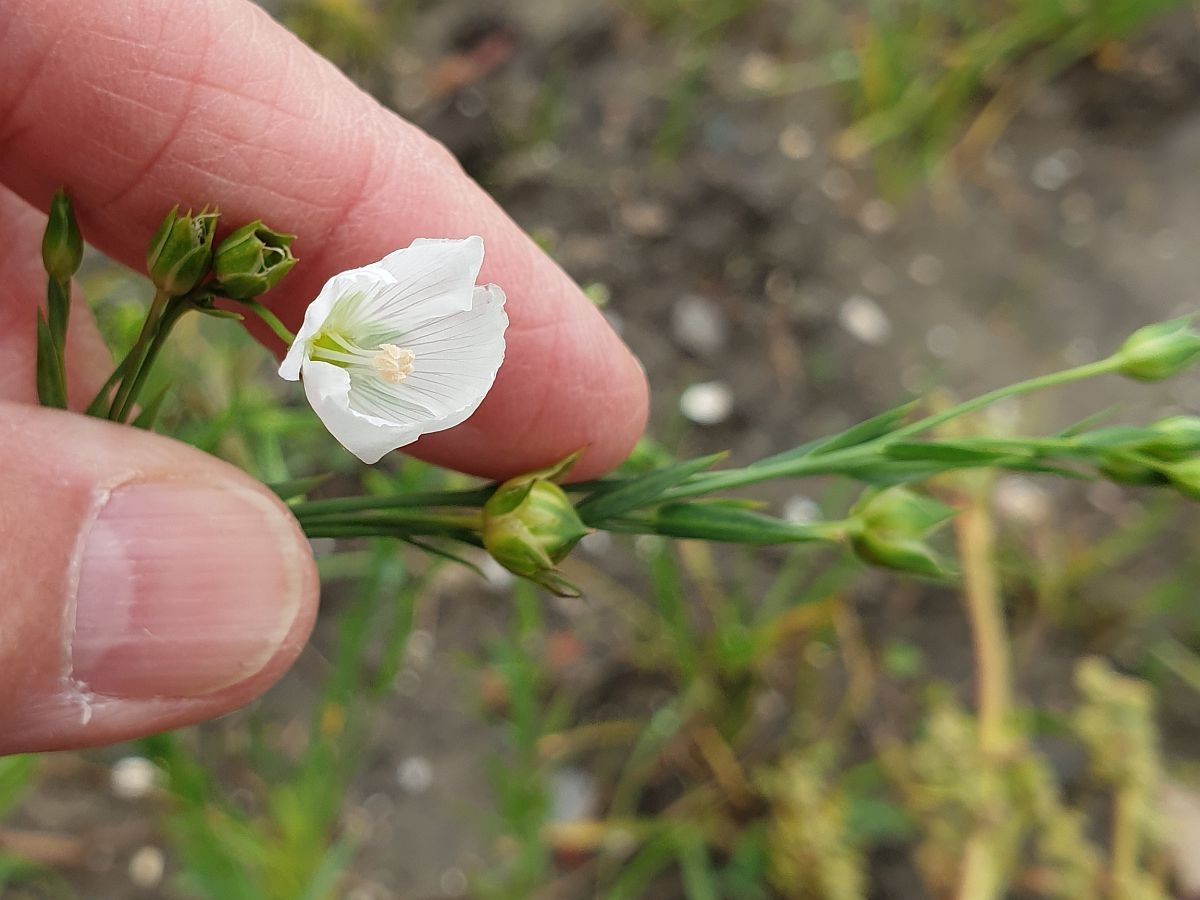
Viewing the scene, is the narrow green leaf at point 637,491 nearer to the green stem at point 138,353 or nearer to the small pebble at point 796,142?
the green stem at point 138,353

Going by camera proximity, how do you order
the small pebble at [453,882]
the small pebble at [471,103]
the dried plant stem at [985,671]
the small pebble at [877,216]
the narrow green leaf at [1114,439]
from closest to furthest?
the narrow green leaf at [1114,439] → the dried plant stem at [985,671] → the small pebble at [453,882] → the small pebble at [471,103] → the small pebble at [877,216]

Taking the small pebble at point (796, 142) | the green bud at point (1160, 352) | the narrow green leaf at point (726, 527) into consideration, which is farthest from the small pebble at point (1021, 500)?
the narrow green leaf at point (726, 527)

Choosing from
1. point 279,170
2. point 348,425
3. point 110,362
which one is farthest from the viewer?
point 110,362

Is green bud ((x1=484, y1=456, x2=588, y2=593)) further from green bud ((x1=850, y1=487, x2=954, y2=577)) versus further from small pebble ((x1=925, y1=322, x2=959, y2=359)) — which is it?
small pebble ((x1=925, y1=322, x2=959, y2=359))

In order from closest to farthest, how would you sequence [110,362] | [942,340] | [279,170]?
1. [279,170]
2. [110,362]
3. [942,340]

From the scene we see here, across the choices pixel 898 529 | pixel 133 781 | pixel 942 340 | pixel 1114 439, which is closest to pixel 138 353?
pixel 898 529

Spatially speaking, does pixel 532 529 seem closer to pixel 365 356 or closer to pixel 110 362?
pixel 365 356

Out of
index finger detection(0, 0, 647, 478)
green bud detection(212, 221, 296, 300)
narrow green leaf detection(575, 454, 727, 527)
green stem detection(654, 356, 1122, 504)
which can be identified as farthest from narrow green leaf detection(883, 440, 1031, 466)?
green bud detection(212, 221, 296, 300)
